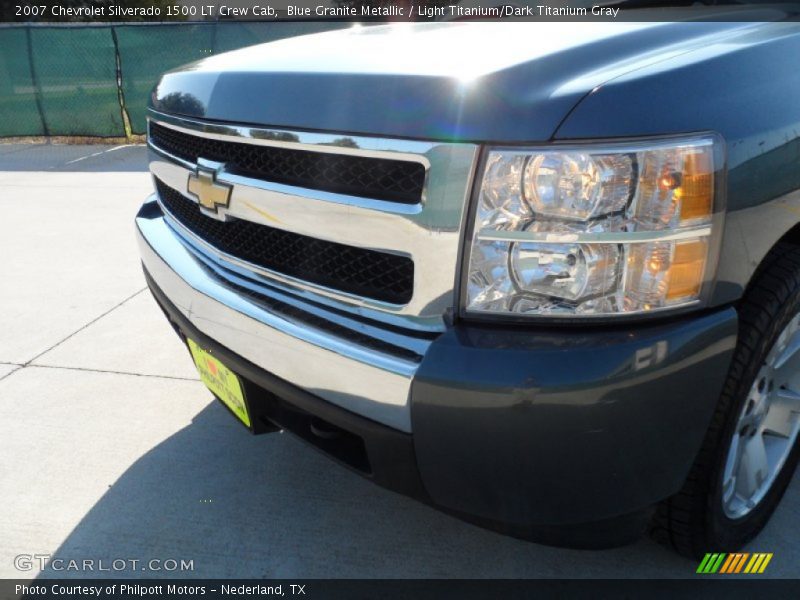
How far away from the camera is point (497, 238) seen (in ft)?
4.57

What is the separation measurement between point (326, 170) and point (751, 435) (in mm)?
1409

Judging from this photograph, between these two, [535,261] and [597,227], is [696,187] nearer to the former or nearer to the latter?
[597,227]

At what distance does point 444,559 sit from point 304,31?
31.0 ft

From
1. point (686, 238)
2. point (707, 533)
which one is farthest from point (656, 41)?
point (707, 533)

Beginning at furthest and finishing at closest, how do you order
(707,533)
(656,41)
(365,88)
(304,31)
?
(304,31) → (707,533) → (656,41) → (365,88)

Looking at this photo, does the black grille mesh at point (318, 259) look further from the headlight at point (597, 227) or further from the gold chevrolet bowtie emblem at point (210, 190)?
the headlight at point (597, 227)

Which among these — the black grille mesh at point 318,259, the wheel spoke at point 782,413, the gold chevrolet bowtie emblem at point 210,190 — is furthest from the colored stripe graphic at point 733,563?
the gold chevrolet bowtie emblem at point 210,190

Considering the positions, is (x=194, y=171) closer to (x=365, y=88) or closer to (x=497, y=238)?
(x=365, y=88)

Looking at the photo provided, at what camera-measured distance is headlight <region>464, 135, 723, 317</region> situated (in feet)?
4.39

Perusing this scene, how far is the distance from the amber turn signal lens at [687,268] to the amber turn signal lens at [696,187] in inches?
2.2

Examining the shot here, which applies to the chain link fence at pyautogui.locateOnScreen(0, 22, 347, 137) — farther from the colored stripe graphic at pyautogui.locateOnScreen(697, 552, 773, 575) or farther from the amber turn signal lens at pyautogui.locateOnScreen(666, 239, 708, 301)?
the amber turn signal lens at pyautogui.locateOnScreen(666, 239, 708, 301)

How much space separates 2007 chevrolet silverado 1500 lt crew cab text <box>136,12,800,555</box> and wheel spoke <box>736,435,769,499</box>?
255 millimetres

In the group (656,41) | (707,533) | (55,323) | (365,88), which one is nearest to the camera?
(365,88)

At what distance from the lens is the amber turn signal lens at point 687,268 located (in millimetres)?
1360
